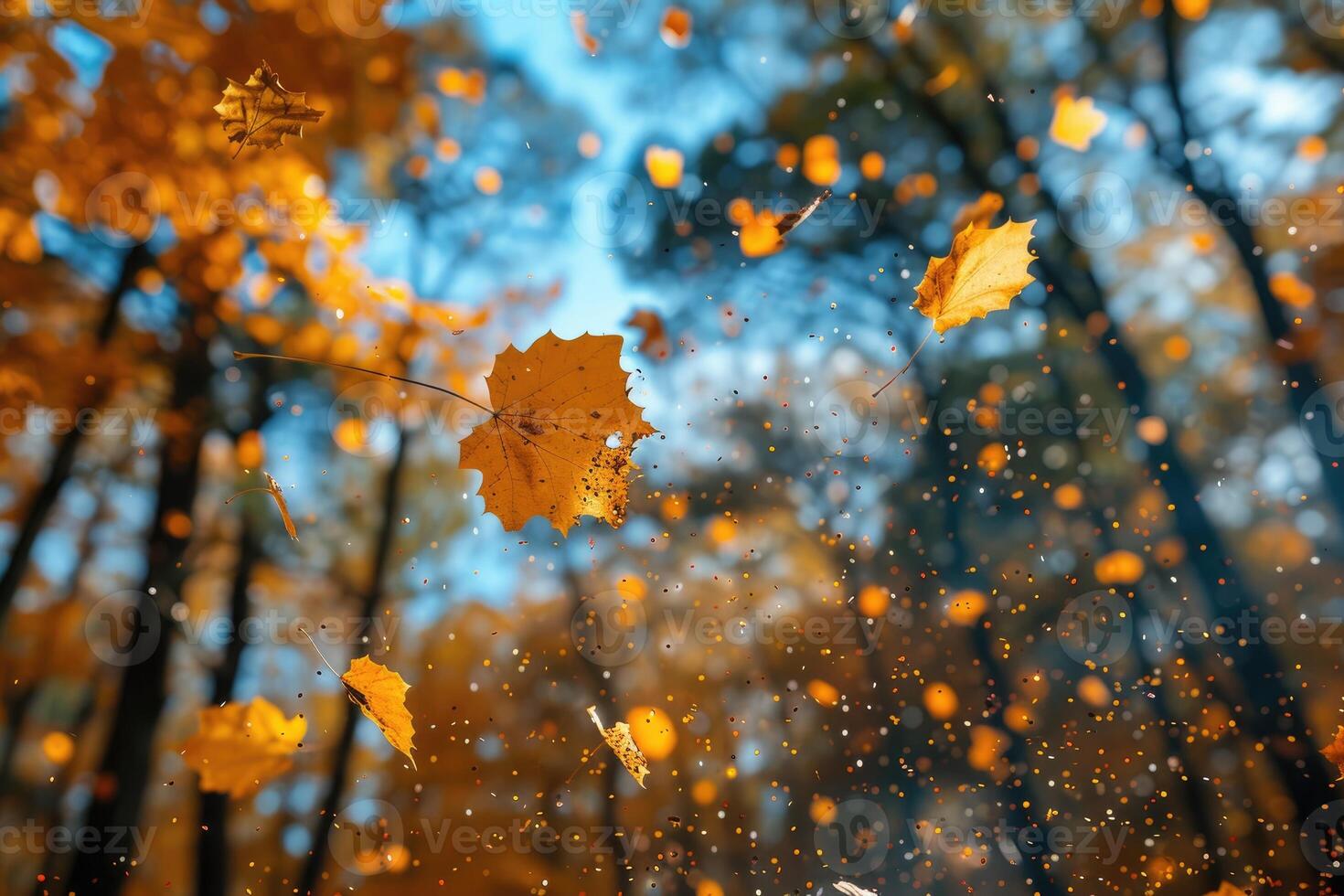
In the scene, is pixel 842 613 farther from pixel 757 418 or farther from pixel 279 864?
pixel 279 864

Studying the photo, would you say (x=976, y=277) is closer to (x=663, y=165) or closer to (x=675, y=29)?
(x=663, y=165)

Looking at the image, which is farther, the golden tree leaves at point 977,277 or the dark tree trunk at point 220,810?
the dark tree trunk at point 220,810

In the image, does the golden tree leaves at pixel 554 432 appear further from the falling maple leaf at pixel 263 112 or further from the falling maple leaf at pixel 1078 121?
the falling maple leaf at pixel 1078 121

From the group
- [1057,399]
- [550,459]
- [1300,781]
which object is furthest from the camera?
[1057,399]

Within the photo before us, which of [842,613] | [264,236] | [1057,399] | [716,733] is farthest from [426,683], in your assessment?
[1057,399]

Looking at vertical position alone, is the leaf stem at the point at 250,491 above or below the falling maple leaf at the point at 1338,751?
above

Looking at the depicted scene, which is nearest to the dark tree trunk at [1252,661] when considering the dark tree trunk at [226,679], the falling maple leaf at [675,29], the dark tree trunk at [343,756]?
the falling maple leaf at [675,29]
